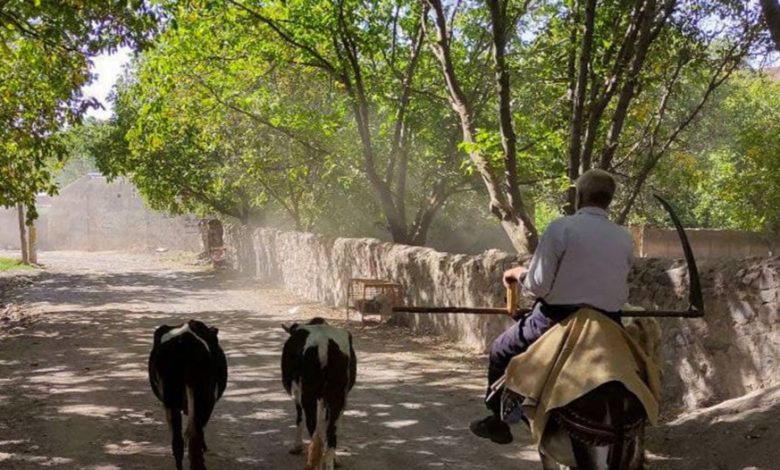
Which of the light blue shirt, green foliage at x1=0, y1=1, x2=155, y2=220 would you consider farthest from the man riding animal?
green foliage at x1=0, y1=1, x2=155, y2=220

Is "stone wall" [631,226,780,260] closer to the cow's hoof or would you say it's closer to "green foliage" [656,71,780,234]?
"green foliage" [656,71,780,234]

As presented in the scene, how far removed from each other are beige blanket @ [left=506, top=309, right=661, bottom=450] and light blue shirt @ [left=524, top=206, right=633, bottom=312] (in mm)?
147

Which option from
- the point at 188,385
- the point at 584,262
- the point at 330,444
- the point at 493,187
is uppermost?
the point at 493,187

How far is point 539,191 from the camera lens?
21781 mm

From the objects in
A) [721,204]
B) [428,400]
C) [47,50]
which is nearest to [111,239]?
[721,204]

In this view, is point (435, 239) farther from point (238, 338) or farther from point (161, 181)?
point (238, 338)

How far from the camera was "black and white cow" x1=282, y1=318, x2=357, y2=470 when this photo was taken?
6.32 meters

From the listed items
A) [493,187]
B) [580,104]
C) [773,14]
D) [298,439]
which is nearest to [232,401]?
[298,439]

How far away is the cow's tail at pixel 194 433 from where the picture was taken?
6.30m

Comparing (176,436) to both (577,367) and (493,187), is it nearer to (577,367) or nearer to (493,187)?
(577,367)

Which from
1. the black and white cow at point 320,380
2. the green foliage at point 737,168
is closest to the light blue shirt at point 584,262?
the black and white cow at point 320,380

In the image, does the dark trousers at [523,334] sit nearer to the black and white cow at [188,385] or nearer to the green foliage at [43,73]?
the black and white cow at [188,385]

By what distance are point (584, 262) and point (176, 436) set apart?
372 centimetres

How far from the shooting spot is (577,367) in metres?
4.29
